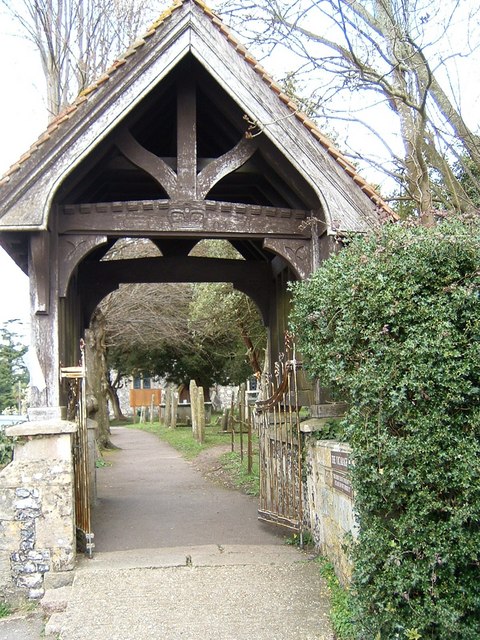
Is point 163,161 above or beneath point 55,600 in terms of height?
above

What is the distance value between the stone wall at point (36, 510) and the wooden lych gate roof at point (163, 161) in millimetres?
2122

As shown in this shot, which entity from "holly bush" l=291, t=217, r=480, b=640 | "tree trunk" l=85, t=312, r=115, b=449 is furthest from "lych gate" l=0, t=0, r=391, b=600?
"tree trunk" l=85, t=312, r=115, b=449

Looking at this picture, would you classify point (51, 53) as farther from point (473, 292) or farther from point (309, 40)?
point (473, 292)

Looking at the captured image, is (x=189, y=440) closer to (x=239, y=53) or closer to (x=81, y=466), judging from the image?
(x=81, y=466)

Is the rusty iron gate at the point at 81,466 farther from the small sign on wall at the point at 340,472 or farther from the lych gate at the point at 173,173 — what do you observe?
the small sign on wall at the point at 340,472

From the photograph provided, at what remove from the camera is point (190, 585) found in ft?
19.9

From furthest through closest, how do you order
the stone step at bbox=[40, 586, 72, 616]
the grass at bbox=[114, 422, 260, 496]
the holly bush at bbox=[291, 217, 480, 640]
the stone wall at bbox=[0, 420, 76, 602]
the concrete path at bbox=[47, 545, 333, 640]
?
the grass at bbox=[114, 422, 260, 496], the stone wall at bbox=[0, 420, 76, 602], the stone step at bbox=[40, 586, 72, 616], the concrete path at bbox=[47, 545, 333, 640], the holly bush at bbox=[291, 217, 480, 640]

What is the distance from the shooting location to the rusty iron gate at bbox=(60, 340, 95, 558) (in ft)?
23.2

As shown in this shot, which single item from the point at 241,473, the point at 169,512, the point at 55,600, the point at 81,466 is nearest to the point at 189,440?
the point at 241,473

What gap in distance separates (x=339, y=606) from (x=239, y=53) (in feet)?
17.9

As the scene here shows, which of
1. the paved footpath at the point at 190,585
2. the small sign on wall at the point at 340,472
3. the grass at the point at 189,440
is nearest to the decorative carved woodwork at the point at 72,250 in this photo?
the paved footpath at the point at 190,585

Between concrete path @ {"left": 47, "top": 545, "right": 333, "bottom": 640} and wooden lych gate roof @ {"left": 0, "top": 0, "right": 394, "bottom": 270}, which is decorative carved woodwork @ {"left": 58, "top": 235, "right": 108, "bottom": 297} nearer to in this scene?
wooden lych gate roof @ {"left": 0, "top": 0, "right": 394, "bottom": 270}

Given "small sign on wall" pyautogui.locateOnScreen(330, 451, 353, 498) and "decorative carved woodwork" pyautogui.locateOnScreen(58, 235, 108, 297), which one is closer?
"small sign on wall" pyautogui.locateOnScreen(330, 451, 353, 498)

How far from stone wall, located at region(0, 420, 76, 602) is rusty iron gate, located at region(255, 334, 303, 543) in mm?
2303
